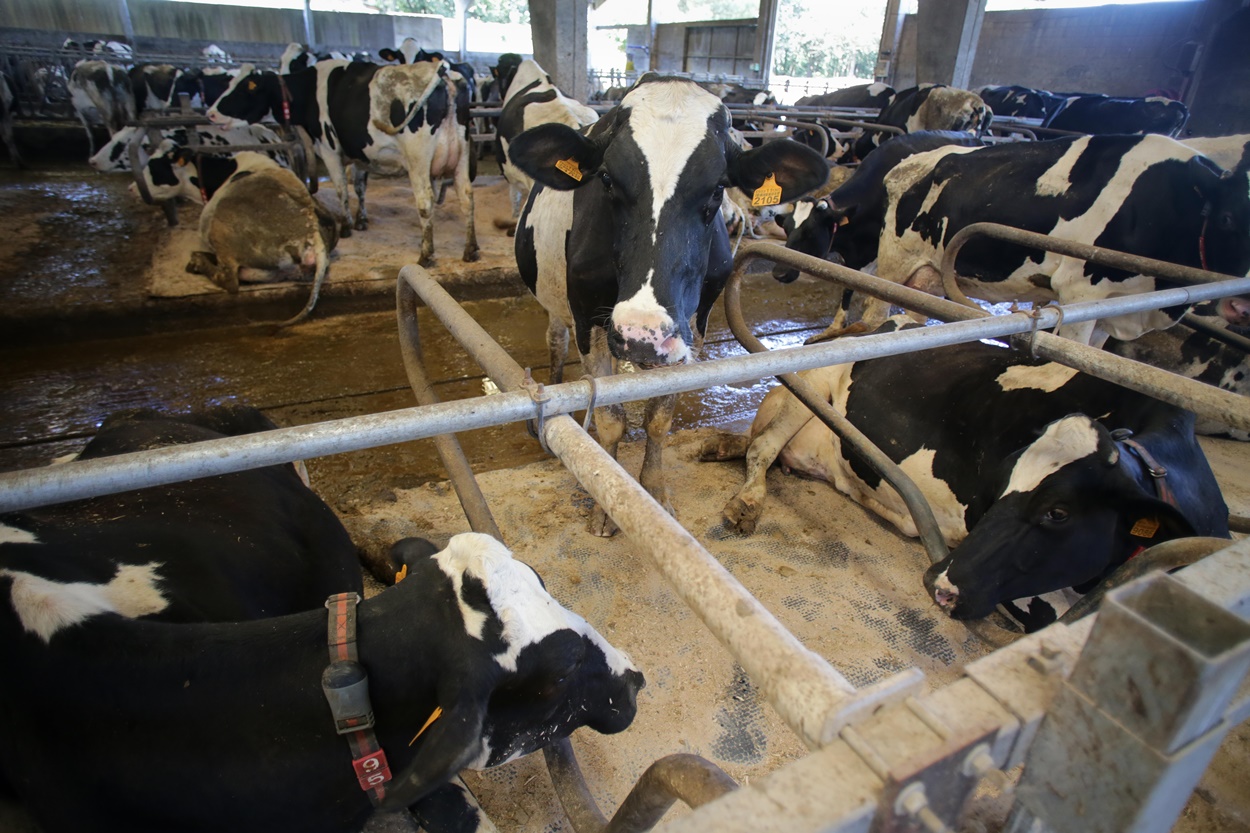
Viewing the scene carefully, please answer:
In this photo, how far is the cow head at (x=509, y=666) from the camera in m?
1.20

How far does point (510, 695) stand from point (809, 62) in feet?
137

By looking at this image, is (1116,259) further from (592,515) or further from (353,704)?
(353,704)

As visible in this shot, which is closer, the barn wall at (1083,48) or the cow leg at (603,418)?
the cow leg at (603,418)

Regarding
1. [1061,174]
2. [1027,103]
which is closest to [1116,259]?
[1061,174]

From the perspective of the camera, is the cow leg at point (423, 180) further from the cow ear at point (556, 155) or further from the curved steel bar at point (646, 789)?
the curved steel bar at point (646, 789)

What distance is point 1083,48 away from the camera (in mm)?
14984

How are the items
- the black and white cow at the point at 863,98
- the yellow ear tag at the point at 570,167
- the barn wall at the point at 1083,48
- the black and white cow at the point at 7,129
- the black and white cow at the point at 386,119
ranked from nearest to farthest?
the yellow ear tag at the point at 570,167, the black and white cow at the point at 386,119, the black and white cow at the point at 7,129, the black and white cow at the point at 863,98, the barn wall at the point at 1083,48

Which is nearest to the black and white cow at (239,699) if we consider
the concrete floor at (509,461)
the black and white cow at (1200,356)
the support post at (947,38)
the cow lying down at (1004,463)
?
the concrete floor at (509,461)

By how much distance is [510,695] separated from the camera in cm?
128

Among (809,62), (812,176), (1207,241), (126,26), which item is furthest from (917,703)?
(809,62)

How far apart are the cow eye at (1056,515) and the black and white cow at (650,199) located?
111 centimetres

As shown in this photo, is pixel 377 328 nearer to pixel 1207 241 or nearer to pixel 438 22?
pixel 1207 241

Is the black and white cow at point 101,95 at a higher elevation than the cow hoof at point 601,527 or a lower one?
higher

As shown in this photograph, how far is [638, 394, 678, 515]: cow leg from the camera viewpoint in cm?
292
